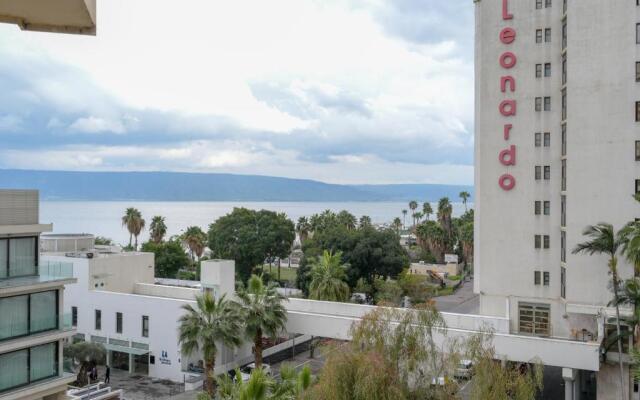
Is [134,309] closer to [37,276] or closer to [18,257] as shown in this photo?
[37,276]

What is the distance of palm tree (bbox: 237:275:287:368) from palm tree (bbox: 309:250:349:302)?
9.34 meters

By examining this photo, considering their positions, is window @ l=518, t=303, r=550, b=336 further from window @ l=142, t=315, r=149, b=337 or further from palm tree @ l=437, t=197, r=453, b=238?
palm tree @ l=437, t=197, r=453, b=238

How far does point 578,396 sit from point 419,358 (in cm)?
1931

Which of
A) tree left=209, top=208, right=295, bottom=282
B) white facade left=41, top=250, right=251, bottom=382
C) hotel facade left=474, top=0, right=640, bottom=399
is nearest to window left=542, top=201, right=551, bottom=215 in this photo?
hotel facade left=474, top=0, right=640, bottom=399

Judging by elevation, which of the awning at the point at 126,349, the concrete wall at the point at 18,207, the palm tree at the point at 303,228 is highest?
the concrete wall at the point at 18,207

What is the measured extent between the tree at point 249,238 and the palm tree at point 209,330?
1459 inches

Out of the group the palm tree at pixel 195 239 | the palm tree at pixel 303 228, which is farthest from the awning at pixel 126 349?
the palm tree at pixel 303 228


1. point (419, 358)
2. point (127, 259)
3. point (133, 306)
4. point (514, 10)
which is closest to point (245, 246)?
point (127, 259)

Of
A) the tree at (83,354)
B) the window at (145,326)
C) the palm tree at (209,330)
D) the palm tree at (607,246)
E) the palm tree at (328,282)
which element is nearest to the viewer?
the palm tree at (607,246)

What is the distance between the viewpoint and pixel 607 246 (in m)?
30.0

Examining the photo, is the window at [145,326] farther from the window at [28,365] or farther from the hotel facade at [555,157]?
the hotel facade at [555,157]

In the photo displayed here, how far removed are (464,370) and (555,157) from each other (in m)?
22.3

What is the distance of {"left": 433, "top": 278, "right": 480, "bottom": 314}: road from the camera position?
5766 centimetres

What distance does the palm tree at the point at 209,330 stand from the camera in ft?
94.2
